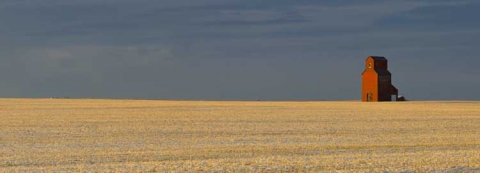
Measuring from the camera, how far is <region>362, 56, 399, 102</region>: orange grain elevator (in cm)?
8494

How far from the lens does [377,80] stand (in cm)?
8462

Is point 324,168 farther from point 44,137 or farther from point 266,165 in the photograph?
point 44,137

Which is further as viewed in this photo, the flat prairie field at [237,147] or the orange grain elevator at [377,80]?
the orange grain elevator at [377,80]

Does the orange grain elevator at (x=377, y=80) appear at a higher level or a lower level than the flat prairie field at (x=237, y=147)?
higher

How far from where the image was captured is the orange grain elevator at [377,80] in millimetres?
84938

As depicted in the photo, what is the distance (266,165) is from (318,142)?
8225 millimetres

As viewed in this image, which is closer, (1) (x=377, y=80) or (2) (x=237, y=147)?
(2) (x=237, y=147)

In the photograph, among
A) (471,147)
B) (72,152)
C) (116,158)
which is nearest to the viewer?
(116,158)

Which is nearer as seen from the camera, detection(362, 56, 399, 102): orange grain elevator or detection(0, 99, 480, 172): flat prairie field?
detection(0, 99, 480, 172): flat prairie field

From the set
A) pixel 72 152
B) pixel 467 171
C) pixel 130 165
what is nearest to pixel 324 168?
pixel 467 171

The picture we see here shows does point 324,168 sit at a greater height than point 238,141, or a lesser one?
lesser

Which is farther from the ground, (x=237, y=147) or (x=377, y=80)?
(x=377, y=80)

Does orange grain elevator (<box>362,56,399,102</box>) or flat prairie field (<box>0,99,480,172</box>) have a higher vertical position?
orange grain elevator (<box>362,56,399,102</box>)

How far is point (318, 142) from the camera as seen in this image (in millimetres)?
27062
